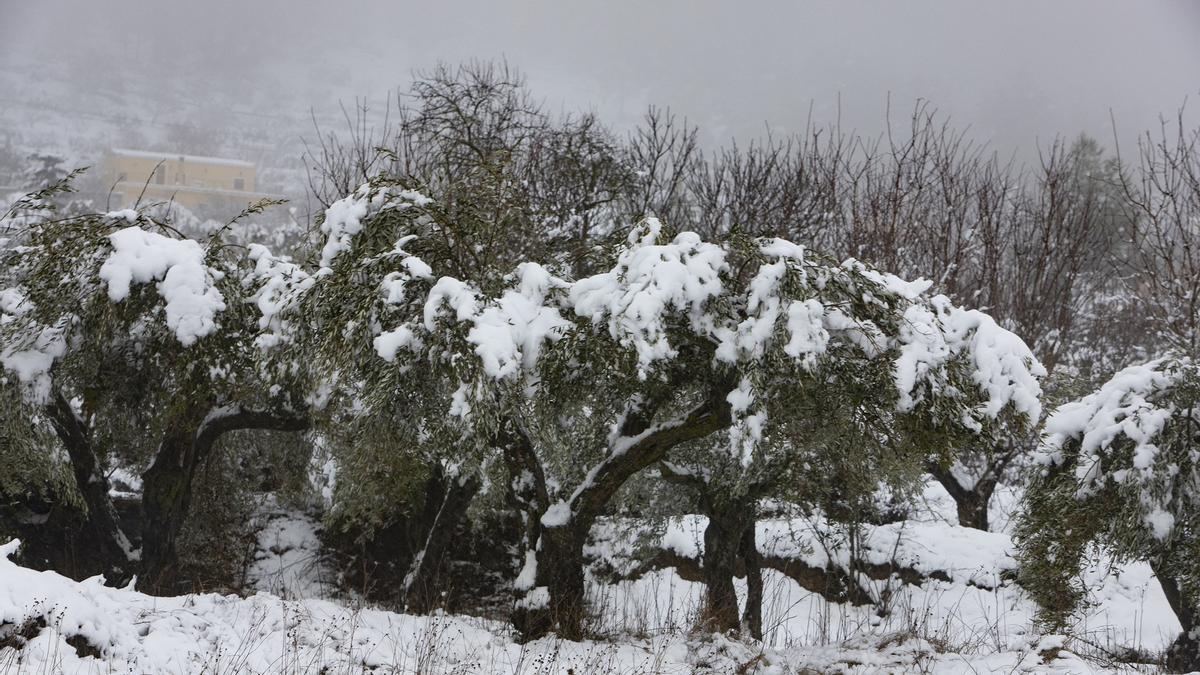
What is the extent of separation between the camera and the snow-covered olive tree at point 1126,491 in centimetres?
660

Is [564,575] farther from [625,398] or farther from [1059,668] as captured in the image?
[1059,668]

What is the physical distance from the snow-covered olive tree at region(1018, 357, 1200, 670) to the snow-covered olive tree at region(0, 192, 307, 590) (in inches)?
263

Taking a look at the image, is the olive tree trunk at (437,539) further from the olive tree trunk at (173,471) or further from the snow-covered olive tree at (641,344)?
the snow-covered olive tree at (641,344)

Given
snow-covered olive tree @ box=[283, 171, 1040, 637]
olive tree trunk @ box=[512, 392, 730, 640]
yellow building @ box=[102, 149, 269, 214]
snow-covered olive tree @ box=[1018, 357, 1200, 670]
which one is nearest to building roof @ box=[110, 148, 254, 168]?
yellow building @ box=[102, 149, 269, 214]

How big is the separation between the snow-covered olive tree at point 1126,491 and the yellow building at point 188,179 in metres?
61.7

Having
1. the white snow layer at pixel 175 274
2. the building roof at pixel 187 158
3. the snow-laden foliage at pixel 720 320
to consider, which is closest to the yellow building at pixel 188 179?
the building roof at pixel 187 158

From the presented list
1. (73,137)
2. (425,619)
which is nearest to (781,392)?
(425,619)

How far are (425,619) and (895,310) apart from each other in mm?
4544

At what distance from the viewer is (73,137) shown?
8844cm

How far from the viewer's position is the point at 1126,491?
21.8 ft

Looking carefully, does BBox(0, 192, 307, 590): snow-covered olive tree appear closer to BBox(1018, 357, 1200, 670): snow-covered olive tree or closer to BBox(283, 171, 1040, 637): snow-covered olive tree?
BBox(283, 171, 1040, 637): snow-covered olive tree

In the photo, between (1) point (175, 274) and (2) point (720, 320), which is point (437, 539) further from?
(2) point (720, 320)

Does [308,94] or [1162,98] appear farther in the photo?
[308,94]

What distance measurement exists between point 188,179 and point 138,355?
74.9 m
